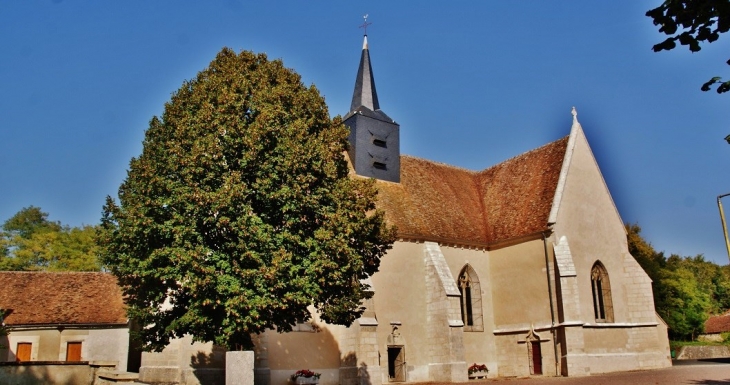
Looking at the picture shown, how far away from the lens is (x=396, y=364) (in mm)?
23797

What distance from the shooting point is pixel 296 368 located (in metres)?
20.9

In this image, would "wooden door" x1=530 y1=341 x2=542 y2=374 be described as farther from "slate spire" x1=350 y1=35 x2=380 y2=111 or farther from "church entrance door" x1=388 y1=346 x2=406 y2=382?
"slate spire" x1=350 y1=35 x2=380 y2=111

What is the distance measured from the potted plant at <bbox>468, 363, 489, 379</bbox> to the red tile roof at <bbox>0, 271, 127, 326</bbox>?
14766 mm

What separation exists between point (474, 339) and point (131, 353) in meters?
15.8

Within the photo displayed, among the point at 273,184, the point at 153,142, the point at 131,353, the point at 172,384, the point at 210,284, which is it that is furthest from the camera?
the point at 131,353

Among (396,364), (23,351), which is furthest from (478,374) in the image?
(23,351)

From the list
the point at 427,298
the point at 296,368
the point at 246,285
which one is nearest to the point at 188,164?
the point at 246,285

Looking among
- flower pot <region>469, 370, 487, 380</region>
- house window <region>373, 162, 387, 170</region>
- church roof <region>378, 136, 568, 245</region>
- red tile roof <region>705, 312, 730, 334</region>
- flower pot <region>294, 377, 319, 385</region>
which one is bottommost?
flower pot <region>469, 370, 487, 380</region>

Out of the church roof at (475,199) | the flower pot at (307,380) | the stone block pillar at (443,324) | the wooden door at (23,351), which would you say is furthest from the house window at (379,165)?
the wooden door at (23,351)

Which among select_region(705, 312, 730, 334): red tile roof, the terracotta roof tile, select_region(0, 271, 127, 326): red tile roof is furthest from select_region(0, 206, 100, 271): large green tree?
select_region(705, 312, 730, 334): red tile roof

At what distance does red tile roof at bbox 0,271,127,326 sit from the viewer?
82.3ft

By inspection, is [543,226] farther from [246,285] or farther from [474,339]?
[246,285]

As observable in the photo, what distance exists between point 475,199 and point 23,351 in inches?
850

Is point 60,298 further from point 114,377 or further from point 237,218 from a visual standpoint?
point 237,218
